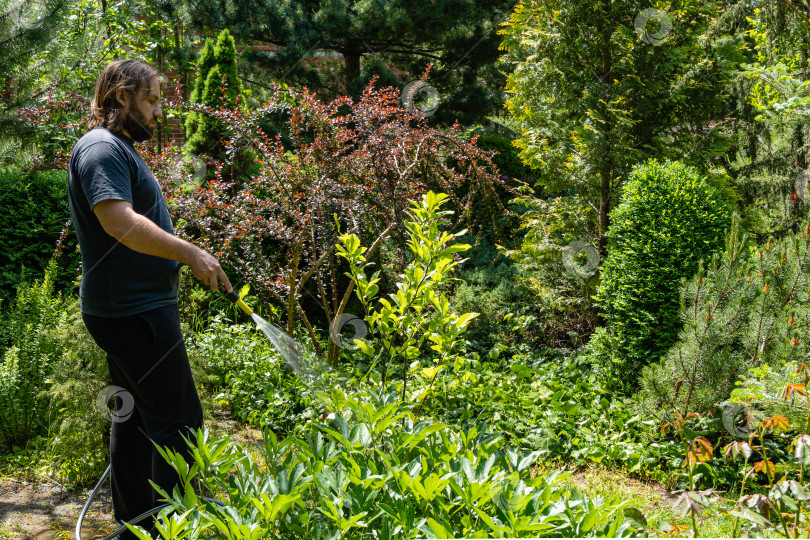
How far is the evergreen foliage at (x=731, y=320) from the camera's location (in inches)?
134

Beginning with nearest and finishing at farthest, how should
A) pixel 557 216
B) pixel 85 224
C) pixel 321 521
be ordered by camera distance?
1. pixel 321 521
2. pixel 85 224
3. pixel 557 216

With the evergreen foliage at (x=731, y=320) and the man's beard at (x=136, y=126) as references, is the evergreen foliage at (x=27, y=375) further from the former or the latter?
the evergreen foliage at (x=731, y=320)

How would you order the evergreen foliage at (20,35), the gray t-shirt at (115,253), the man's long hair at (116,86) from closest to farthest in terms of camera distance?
the gray t-shirt at (115,253), the man's long hair at (116,86), the evergreen foliage at (20,35)

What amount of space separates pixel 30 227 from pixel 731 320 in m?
5.10

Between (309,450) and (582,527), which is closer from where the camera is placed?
(582,527)

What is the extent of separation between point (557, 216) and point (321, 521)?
4.79 meters

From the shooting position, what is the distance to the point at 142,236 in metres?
1.93

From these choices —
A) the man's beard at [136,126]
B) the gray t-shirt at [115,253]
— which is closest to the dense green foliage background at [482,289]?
the gray t-shirt at [115,253]

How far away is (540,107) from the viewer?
596cm

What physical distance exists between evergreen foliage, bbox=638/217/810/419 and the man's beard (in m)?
3.00

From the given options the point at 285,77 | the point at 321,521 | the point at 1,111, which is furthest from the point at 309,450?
the point at 285,77

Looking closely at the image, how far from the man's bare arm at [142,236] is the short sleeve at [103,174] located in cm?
3

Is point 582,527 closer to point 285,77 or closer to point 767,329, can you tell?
point 767,329

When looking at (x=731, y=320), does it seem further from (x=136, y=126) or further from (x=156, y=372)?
(x=136, y=126)
